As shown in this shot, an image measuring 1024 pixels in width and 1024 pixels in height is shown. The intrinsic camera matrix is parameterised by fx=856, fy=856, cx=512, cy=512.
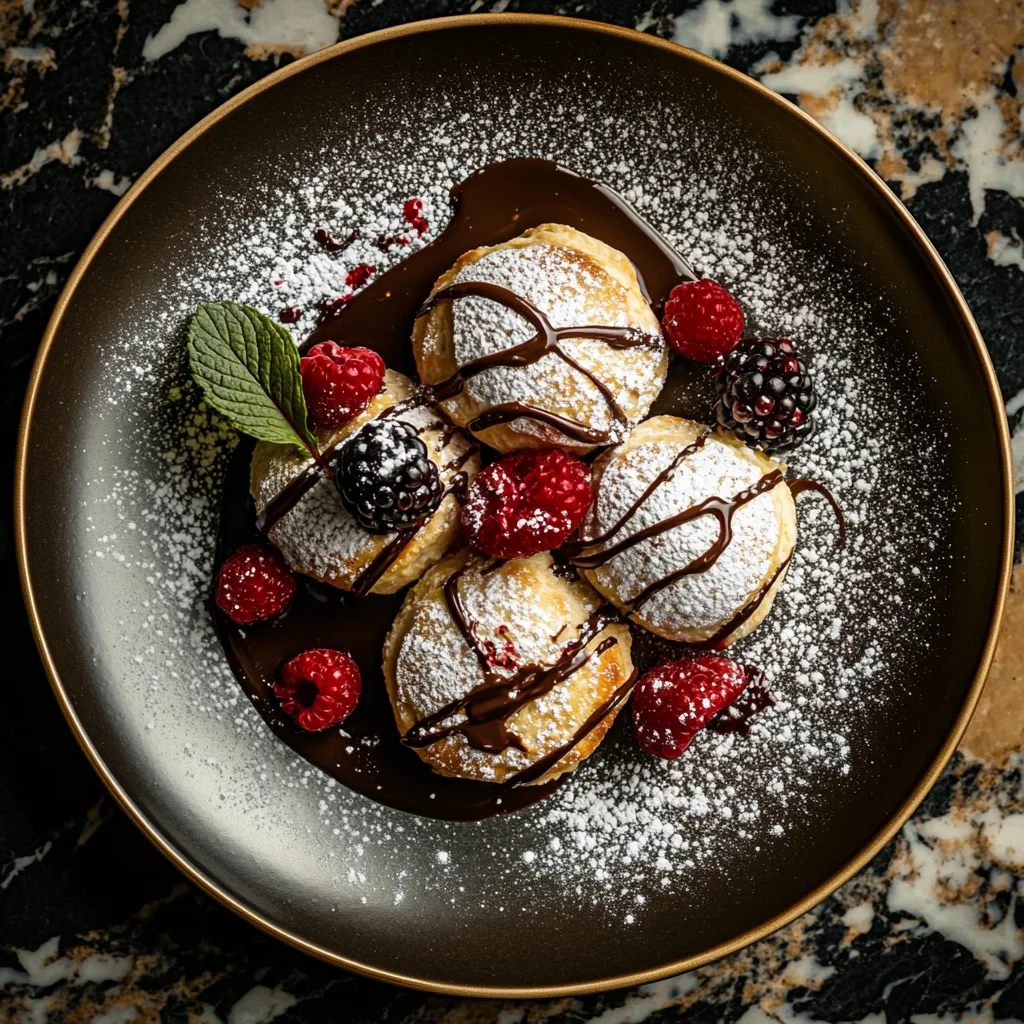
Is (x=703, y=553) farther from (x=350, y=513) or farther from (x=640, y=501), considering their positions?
(x=350, y=513)

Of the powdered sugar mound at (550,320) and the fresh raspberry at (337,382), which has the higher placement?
the fresh raspberry at (337,382)

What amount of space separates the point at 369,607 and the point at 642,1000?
90 cm

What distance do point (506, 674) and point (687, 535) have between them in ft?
1.20

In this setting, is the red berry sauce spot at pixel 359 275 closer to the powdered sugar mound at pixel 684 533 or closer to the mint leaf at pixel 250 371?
the mint leaf at pixel 250 371

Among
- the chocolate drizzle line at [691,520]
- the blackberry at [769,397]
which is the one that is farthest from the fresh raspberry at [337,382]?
the blackberry at [769,397]

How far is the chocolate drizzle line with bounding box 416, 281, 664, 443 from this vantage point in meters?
1.35

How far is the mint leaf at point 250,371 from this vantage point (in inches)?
52.4

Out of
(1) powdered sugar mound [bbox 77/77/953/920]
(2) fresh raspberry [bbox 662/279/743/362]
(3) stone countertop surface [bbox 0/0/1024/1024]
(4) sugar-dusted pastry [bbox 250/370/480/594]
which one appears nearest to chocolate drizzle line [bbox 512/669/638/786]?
(1) powdered sugar mound [bbox 77/77/953/920]

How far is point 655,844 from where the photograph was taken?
1.52 metres

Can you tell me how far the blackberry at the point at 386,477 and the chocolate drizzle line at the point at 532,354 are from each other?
15cm

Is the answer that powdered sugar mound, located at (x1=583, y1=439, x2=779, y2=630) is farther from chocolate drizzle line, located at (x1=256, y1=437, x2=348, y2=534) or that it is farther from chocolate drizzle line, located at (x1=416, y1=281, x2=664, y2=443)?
chocolate drizzle line, located at (x1=256, y1=437, x2=348, y2=534)

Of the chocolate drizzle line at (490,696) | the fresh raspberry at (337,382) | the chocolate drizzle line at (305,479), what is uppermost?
the fresh raspberry at (337,382)

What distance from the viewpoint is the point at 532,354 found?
1350 mm

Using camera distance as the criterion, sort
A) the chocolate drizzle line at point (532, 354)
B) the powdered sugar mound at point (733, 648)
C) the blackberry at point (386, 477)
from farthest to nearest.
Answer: the powdered sugar mound at point (733, 648) → the chocolate drizzle line at point (532, 354) → the blackberry at point (386, 477)
